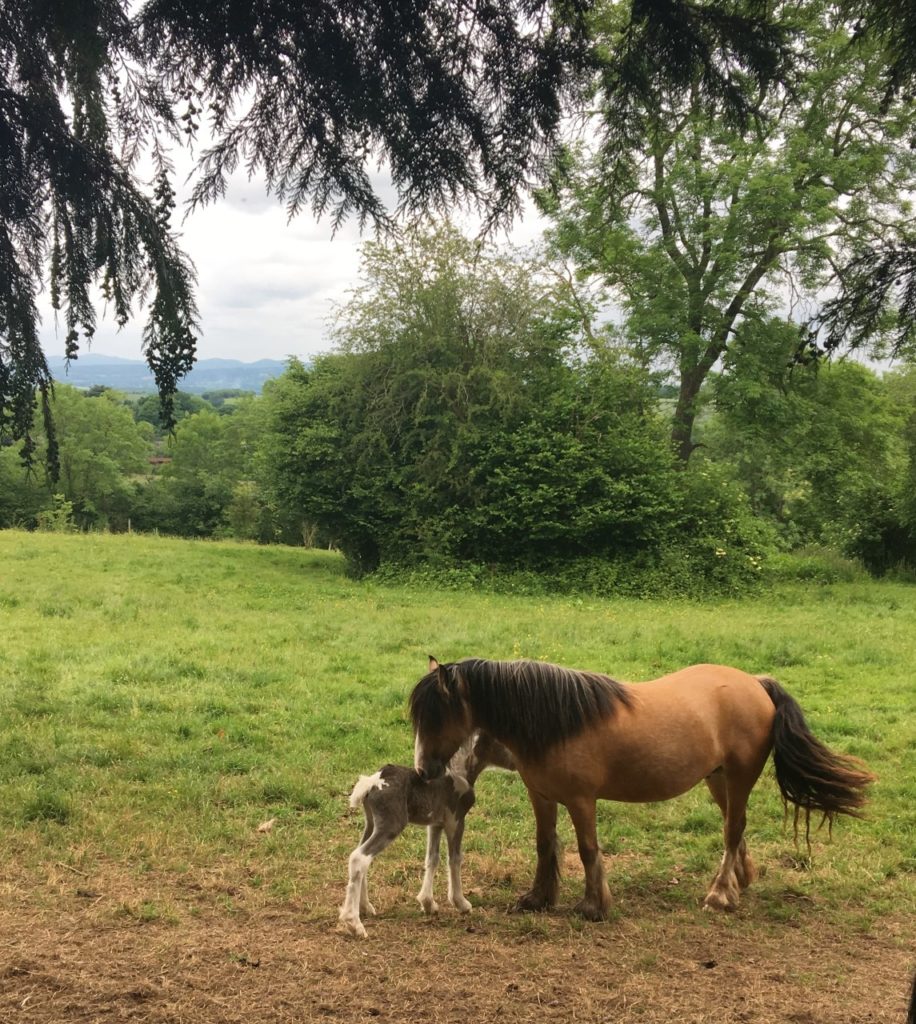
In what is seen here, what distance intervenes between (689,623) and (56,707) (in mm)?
9607

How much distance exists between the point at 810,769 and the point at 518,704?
1719 mm

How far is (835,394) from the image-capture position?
76.7 ft

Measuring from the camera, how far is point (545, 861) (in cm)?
415

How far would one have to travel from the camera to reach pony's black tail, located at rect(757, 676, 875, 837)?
4.30m

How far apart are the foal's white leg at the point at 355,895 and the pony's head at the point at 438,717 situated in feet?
1.73

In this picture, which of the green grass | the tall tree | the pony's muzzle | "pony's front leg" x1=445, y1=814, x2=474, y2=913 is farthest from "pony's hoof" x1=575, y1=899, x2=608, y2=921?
the tall tree

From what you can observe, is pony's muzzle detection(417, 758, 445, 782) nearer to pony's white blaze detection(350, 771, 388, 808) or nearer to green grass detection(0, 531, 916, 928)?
pony's white blaze detection(350, 771, 388, 808)

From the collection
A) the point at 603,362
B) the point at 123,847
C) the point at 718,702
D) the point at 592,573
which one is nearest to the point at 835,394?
the point at 603,362

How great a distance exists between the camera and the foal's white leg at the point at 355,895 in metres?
3.83

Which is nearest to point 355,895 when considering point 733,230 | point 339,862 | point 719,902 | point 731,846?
point 339,862

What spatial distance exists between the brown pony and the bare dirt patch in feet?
1.37

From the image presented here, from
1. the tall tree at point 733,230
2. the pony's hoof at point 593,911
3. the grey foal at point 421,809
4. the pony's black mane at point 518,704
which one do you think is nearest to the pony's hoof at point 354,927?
the grey foal at point 421,809

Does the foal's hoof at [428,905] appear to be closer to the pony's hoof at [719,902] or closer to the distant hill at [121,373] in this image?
the pony's hoof at [719,902]

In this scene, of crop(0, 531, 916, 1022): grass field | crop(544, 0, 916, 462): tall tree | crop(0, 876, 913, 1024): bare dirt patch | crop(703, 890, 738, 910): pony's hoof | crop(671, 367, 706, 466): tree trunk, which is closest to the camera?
crop(0, 876, 913, 1024): bare dirt patch
